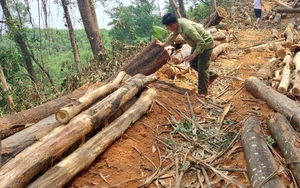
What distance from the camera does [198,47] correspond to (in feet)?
17.9

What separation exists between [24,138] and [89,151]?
29.2 inches

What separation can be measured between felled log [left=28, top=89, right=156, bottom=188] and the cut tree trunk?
1.56 ft

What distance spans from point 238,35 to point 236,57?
3426 millimetres

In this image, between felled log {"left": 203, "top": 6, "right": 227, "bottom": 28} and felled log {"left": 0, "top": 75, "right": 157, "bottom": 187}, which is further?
felled log {"left": 203, "top": 6, "right": 227, "bottom": 28}

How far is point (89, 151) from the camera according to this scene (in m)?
3.27

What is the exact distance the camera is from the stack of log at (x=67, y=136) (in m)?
2.76

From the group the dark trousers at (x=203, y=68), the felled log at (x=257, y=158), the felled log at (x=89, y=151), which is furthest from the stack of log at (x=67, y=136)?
the felled log at (x=257, y=158)

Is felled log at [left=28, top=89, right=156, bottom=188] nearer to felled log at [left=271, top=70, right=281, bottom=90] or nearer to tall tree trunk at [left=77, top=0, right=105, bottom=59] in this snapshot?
felled log at [left=271, top=70, right=281, bottom=90]

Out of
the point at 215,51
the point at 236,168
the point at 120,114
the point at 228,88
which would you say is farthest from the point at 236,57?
the point at 236,168

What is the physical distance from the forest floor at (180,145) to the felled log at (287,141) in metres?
0.12

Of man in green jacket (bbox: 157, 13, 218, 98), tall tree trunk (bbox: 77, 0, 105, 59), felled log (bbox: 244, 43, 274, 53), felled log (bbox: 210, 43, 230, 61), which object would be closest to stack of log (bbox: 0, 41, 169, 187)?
man in green jacket (bbox: 157, 13, 218, 98)

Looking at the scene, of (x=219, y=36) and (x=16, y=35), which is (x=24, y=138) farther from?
(x=16, y=35)

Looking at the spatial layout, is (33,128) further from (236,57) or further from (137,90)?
(236,57)

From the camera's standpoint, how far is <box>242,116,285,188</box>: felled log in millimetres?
2693
